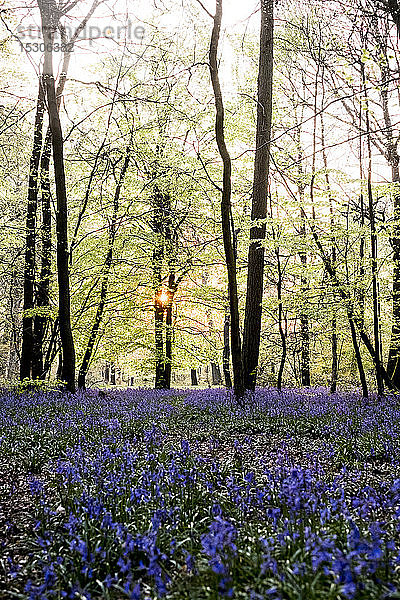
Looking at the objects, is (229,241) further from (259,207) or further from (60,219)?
(60,219)

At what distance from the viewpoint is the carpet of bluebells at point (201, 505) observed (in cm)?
248

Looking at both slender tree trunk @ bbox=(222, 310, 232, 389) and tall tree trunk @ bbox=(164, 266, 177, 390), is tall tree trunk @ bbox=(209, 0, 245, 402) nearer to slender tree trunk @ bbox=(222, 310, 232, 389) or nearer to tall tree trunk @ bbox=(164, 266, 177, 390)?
tall tree trunk @ bbox=(164, 266, 177, 390)

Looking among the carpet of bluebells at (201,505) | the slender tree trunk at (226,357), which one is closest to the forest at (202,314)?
the carpet of bluebells at (201,505)

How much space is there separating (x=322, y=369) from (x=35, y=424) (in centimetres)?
1937

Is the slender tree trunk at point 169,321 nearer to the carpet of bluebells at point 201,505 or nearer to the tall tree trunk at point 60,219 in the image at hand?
the tall tree trunk at point 60,219

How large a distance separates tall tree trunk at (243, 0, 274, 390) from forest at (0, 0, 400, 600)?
0.19 ft

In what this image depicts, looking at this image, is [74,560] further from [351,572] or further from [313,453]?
[313,453]

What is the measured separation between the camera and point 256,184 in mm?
12070

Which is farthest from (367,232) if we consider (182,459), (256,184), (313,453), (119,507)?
(119,507)

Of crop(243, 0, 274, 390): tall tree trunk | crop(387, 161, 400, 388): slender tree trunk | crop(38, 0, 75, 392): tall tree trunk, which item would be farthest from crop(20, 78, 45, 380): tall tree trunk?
crop(387, 161, 400, 388): slender tree trunk

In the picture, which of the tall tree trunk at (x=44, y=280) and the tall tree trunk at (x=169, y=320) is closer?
the tall tree trunk at (x=44, y=280)

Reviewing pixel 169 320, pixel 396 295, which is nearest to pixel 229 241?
pixel 396 295

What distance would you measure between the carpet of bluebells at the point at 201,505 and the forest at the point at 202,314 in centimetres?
3

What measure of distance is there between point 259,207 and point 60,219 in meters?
4.80
